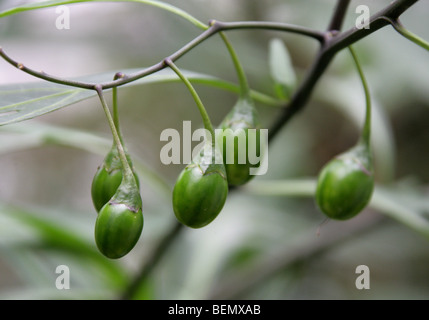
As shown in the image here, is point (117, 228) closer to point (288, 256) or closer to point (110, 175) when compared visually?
point (110, 175)

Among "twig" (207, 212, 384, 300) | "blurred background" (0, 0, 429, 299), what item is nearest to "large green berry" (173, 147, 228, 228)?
"blurred background" (0, 0, 429, 299)

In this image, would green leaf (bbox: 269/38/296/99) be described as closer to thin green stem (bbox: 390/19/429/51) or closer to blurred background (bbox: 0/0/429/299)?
blurred background (bbox: 0/0/429/299)

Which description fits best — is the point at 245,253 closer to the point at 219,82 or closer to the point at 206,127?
the point at 219,82

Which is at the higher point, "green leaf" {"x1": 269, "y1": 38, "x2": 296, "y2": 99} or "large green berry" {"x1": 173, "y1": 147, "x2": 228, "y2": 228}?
"green leaf" {"x1": 269, "y1": 38, "x2": 296, "y2": 99}

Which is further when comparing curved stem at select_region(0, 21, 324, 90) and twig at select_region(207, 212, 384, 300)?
twig at select_region(207, 212, 384, 300)

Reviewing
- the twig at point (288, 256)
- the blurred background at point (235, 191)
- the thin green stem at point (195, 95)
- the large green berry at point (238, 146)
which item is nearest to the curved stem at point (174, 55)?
the thin green stem at point (195, 95)

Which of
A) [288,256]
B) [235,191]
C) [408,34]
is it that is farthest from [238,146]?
[288,256]
